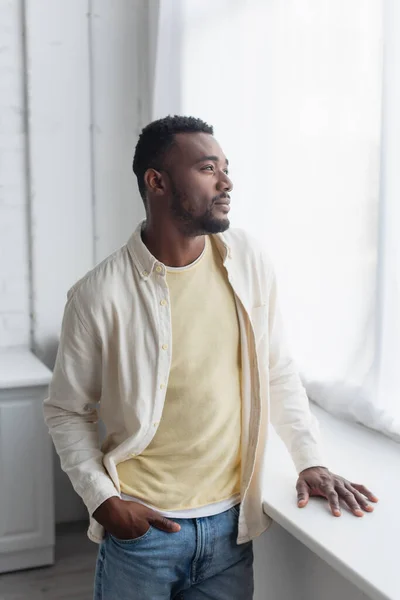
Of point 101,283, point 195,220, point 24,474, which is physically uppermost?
point 195,220

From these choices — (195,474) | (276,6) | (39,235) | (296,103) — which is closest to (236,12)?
(276,6)

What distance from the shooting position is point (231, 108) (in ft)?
8.54

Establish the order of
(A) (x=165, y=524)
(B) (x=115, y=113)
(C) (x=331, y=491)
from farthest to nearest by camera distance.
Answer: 1. (B) (x=115, y=113)
2. (C) (x=331, y=491)
3. (A) (x=165, y=524)

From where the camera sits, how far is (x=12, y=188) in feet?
10.1

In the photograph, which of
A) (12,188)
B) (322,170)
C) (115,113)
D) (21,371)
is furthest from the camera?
(115,113)

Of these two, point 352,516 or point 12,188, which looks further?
point 12,188

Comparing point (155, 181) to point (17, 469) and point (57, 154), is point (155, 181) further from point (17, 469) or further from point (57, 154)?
point (57, 154)

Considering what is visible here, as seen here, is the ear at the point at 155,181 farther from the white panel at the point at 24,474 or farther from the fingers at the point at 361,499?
the white panel at the point at 24,474

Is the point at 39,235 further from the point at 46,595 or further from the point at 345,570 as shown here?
the point at 345,570

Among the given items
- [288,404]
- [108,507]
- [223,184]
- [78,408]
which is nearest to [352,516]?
[288,404]

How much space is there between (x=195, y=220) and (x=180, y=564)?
2.09ft

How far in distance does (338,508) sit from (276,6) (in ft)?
5.15

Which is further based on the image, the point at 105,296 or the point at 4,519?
the point at 4,519

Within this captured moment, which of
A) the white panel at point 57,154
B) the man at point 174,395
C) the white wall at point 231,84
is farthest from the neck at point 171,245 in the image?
the white panel at point 57,154
